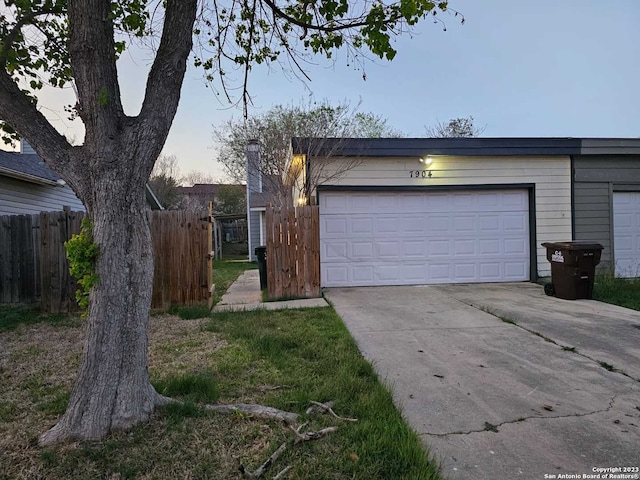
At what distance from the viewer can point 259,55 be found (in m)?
4.71

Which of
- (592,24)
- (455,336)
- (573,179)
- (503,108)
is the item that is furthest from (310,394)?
(503,108)

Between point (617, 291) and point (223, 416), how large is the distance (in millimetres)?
8001

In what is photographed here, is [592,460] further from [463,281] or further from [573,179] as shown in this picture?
[573,179]

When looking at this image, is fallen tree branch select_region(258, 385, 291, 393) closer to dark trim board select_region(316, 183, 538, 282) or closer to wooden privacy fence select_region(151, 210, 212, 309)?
wooden privacy fence select_region(151, 210, 212, 309)

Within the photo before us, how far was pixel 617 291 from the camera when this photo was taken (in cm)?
756

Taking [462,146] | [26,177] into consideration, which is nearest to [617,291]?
[462,146]

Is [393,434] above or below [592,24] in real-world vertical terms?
below

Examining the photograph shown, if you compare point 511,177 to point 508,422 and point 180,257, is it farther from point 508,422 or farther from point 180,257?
point 508,422

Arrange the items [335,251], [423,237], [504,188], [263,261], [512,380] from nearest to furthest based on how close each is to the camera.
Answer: [512,380] < [263,261] < [335,251] < [423,237] < [504,188]

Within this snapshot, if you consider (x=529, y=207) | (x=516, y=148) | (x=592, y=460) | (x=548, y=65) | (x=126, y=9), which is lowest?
(x=592, y=460)

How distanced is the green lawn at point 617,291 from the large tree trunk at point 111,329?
7262mm

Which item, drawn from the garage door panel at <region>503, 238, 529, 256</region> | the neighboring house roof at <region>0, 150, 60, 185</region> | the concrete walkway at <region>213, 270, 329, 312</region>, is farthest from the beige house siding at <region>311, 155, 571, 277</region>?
the neighboring house roof at <region>0, 150, 60, 185</region>

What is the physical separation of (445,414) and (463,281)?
6.60 metres

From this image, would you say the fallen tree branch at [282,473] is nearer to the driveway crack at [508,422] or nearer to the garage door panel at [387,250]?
the driveway crack at [508,422]
